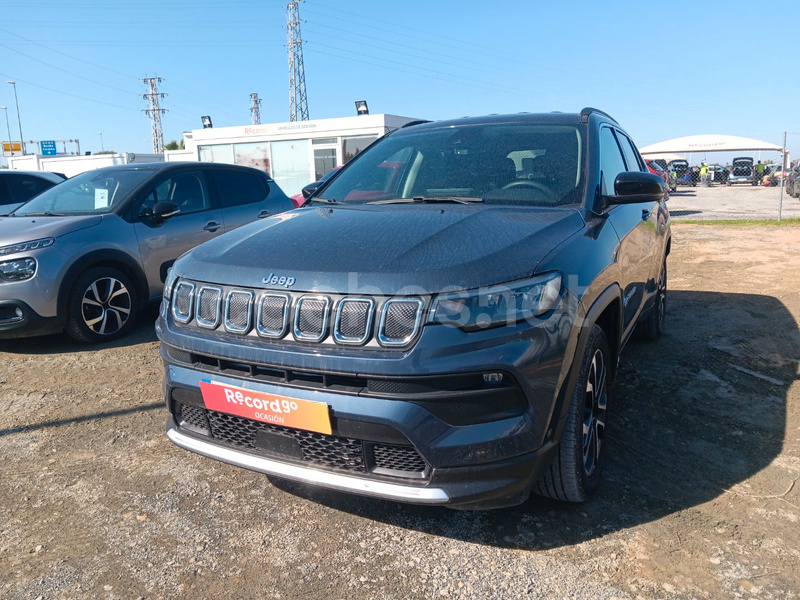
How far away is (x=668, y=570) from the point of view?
7.38 ft

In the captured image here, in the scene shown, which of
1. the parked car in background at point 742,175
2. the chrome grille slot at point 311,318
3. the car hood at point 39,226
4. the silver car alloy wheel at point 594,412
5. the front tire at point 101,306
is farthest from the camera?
the parked car in background at point 742,175

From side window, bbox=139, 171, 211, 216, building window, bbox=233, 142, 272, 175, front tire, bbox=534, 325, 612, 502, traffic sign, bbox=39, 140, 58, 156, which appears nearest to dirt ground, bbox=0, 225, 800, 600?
front tire, bbox=534, 325, 612, 502

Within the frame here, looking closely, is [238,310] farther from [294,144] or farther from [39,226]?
[294,144]

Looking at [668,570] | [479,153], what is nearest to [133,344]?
[479,153]

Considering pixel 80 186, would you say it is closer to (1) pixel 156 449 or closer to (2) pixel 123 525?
(1) pixel 156 449

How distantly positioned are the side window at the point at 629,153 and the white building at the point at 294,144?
49.0 feet

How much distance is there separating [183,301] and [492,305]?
1.29 m

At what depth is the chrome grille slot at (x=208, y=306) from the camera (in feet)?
7.90

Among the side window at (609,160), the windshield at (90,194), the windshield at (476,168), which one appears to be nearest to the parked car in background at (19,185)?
the windshield at (90,194)

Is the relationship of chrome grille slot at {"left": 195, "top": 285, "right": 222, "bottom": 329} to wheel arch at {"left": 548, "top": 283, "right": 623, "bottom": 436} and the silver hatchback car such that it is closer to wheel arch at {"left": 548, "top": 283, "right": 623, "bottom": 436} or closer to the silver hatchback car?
wheel arch at {"left": 548, "top": 283, "right": 623, "bottom": 436}

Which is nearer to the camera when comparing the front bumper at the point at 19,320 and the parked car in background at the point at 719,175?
the front bumper at the point at 19,320

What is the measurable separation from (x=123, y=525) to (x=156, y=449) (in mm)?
713

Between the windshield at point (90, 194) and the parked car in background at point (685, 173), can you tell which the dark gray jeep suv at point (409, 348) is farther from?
the parked car in background at point (685, 173)

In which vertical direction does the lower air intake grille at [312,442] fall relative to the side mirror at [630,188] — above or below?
below
